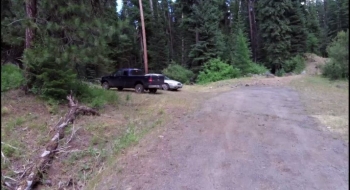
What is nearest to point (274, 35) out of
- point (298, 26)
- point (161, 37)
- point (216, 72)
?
point (216, 72)

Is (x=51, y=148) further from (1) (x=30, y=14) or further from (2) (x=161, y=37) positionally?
(2) (x=161, y=37)

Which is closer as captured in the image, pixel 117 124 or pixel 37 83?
pixel 117 124

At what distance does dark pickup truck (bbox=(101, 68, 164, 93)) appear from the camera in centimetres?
1806

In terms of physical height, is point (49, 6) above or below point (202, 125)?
above

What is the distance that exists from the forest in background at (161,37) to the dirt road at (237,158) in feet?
6.73

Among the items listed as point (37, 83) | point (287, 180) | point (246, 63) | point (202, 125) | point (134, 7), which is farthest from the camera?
point (134, 7)

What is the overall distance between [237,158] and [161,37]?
31907 mm

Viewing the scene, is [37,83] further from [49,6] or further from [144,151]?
[144,151]

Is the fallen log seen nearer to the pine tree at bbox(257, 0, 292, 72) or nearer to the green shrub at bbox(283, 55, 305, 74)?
the green shrub at bbox(283, 55, 305, 74)

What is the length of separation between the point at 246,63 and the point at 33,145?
28.7 metres

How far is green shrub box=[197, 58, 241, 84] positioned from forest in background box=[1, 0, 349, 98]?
0.11 m

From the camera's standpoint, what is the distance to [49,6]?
29.9 ft

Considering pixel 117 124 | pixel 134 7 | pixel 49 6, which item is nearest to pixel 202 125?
pixel 117 124

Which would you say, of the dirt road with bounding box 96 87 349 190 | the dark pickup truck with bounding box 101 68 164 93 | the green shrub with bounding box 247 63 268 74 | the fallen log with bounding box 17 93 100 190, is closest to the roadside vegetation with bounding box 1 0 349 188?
the fallen log with bounding box 17 93 100 190
